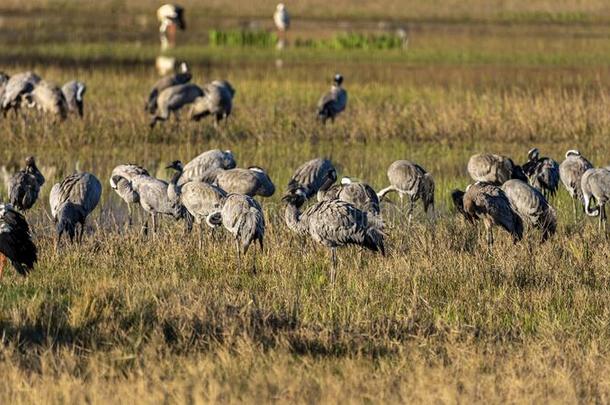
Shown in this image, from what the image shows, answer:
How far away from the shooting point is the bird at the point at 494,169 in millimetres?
13266

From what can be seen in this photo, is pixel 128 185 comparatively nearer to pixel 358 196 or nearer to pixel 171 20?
pixel 358 196

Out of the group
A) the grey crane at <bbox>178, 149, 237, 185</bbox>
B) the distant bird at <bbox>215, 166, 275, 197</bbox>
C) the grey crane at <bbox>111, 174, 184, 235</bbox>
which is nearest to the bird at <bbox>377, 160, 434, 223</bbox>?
the distant bird at <bbox>215, 166, 275, 197</bbox>

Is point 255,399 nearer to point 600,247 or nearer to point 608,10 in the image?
point 600,247

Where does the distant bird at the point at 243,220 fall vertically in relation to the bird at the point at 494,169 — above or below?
below

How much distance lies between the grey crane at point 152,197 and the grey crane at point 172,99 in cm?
752

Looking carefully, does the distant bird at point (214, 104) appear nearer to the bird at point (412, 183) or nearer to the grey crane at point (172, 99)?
the grey crane at point (172, 99)

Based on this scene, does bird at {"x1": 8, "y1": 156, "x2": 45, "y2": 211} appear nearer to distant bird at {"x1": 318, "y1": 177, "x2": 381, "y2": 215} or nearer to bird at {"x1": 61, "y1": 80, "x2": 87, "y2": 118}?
distant bird at {"x1": 318, "y1": 177, "x2": 381, "y2": 215}

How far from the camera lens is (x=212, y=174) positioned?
43.4 ft

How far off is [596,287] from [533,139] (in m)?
9.88

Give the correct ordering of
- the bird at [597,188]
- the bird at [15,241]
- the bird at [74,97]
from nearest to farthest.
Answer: the bird at [15,241]
the bird at [597,188]
the bird at [74,97]

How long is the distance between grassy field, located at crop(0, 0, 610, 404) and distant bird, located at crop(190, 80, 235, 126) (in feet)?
0.90

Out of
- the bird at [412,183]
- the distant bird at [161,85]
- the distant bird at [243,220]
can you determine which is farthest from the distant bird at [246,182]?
the distant bird at [161,85]

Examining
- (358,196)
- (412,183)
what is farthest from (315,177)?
(358,196)

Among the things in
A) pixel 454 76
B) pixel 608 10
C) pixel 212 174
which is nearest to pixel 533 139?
pixel 212 174
